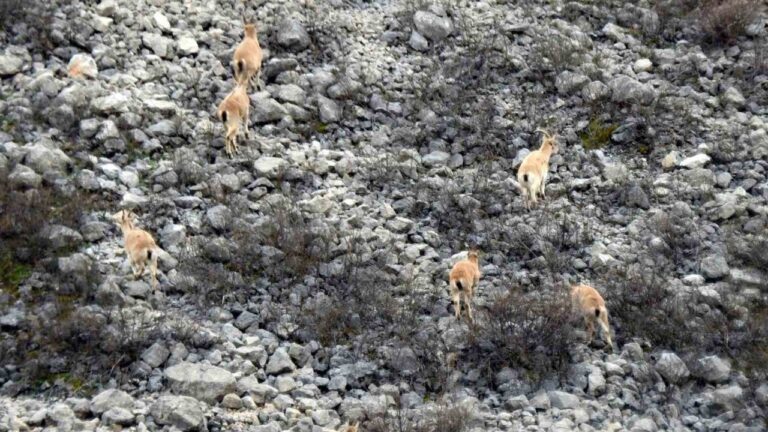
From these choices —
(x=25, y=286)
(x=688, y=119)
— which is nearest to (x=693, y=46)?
(x=688, y=119)

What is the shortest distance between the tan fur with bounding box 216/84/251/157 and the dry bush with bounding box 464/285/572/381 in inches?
175

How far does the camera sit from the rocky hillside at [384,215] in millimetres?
11508

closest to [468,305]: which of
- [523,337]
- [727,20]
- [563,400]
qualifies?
[523,337]

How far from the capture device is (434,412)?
1107cm

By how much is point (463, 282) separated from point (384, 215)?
214cm

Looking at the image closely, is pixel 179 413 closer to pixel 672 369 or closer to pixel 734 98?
pixel 672 369

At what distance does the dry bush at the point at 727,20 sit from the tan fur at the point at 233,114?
773cm

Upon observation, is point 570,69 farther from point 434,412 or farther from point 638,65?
point 434,412

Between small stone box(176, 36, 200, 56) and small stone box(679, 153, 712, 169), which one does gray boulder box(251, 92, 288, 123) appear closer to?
small stone box(176, 36, 200, 56)

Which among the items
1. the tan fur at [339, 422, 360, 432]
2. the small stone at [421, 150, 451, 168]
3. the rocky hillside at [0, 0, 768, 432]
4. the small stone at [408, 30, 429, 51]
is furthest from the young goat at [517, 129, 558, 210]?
the tan fur at [339, 422, 360, 432]

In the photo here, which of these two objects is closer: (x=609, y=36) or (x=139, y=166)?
(x=139, y=166)

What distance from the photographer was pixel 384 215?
14.2 metres

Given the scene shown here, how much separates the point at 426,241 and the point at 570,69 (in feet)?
15.5

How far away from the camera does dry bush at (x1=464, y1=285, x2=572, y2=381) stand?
39.3 ft
